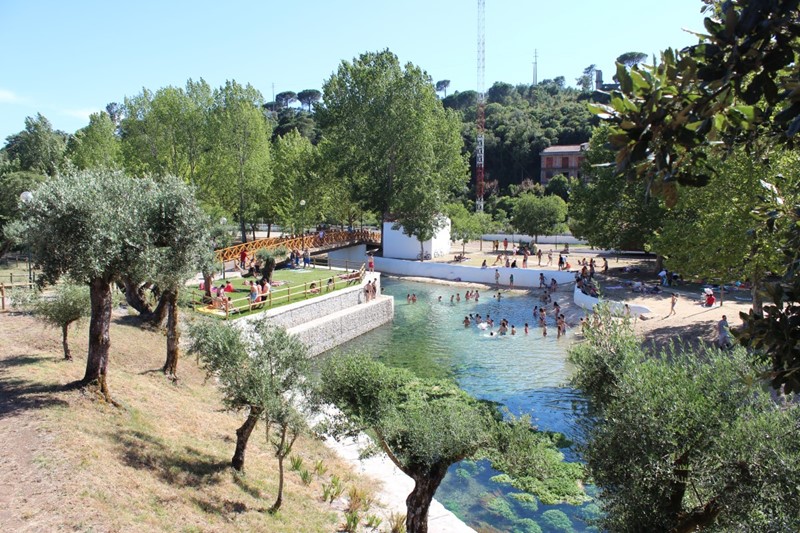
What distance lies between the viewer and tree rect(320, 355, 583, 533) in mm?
11273

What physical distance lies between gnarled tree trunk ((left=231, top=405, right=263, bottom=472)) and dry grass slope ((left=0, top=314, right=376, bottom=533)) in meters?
0.25

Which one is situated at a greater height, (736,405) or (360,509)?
(736,405)

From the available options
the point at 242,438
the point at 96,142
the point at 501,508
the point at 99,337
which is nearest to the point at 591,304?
the point at 501,508

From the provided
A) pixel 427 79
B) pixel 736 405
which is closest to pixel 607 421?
pixel 736 405

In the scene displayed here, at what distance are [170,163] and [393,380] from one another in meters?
36.8

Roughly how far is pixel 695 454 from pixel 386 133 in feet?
→ 140

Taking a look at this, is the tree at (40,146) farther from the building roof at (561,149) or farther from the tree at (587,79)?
the tree at (587,79)

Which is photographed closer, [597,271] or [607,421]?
[607,421]

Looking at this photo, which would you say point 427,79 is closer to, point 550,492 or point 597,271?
point 597,271

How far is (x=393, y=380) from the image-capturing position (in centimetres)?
1362

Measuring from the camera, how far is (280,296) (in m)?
28.7

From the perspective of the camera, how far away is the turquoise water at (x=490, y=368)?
14523 millimetres

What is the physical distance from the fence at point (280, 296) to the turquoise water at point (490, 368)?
3.44 meters

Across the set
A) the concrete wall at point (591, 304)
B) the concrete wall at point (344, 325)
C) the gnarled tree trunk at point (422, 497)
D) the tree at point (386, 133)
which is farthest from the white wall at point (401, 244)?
the gnarled tree trunk at point (422, 497)
